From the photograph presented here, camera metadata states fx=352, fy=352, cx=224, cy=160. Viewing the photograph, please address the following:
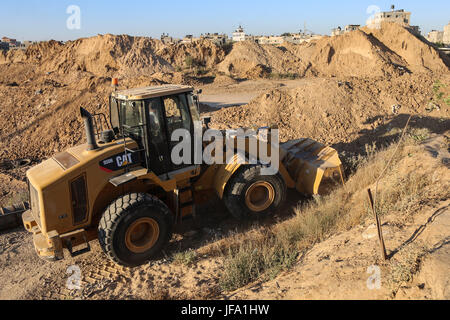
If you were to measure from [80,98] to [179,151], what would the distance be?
12.8 meters

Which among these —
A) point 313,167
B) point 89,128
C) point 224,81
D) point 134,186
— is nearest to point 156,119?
point 89,128

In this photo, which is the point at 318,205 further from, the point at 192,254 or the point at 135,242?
the point at 135,242

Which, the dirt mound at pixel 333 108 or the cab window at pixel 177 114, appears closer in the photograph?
the cab window at pixel 177 114

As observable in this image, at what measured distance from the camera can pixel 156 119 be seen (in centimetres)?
539

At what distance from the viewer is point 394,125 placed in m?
10.7

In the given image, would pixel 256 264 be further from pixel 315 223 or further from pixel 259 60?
pixel 259 60

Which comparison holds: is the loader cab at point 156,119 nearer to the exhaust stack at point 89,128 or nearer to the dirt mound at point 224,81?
the exhaust stack at point 89,128

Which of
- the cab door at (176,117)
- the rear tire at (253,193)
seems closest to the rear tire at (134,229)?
the cab door at (176,117)

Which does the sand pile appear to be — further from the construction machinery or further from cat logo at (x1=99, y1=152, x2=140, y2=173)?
cat logo at (x1=99, y1=152, x2=140, y2=173)

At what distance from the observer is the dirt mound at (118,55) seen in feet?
84.8

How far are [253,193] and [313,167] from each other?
1.31m

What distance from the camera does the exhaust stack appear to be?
190 inches

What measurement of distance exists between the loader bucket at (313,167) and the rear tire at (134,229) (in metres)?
2.86
